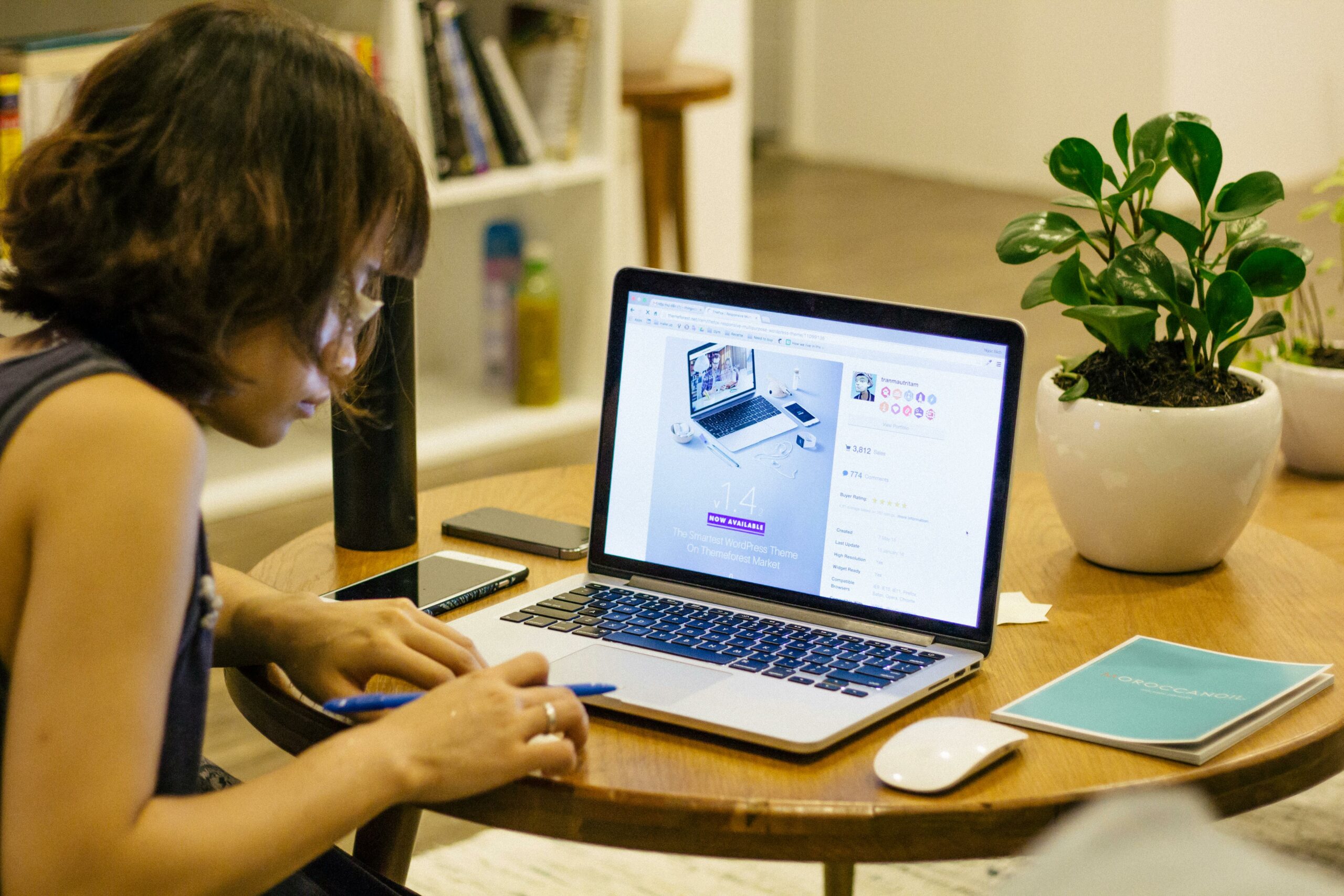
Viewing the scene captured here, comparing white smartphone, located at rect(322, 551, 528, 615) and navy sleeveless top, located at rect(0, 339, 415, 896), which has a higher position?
navy sleeveless top, located at rect(0, 339, 415, 896)

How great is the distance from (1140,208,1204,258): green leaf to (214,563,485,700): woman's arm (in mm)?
621

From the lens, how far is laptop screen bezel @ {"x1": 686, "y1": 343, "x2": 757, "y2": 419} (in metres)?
1.08

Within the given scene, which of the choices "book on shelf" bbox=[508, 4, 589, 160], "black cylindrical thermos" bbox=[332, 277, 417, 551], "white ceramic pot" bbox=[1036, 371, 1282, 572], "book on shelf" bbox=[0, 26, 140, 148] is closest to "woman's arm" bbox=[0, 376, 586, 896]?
"black cylindrical thermos" bbox=[332, 277, 417, 551]

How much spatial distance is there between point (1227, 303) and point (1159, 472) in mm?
140

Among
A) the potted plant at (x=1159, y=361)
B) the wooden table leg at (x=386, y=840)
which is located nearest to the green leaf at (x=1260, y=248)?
the potted plant at (x=1159, y=361)

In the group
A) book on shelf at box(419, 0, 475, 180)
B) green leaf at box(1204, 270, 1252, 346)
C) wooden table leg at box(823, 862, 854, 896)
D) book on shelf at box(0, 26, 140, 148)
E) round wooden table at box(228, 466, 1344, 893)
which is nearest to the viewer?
round wooden table at box(228, 466, 1344, 893)

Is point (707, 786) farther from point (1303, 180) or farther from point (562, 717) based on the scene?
point (1303, 180)

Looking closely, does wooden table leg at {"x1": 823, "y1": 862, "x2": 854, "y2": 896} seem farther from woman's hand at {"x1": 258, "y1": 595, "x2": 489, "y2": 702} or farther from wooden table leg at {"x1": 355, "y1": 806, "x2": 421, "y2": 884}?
woman's hand at {"x1": 258, "y1": 595, "x2": 489, "y2": 702}

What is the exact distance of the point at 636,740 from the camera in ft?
2.87

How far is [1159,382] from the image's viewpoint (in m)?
1.16

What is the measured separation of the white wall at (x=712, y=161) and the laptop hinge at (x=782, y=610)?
2.67 m

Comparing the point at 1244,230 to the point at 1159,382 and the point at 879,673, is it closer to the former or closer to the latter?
the point at 1159,382

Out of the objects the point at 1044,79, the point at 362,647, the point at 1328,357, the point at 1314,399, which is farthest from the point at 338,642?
the point at 1044,79

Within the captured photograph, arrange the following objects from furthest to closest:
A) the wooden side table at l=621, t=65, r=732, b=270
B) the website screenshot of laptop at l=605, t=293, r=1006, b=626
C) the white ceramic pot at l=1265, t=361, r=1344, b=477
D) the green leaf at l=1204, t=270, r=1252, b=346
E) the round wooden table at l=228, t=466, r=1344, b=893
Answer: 1. the wooden side table at l=621, t=65, r=732, b=270
2. the white ceramic pot at l=1265, t=361, r=1344, b=477
3. the green leaf at l=1204, t=270, r=1252, b=346
4. the website screenshot of laptop at l=605, t=293, r=1006, b=626
5. the round wooden table at l=228, t=466, r=1344, b=893
